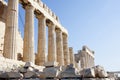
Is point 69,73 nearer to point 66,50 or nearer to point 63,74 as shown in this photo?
point 63,74

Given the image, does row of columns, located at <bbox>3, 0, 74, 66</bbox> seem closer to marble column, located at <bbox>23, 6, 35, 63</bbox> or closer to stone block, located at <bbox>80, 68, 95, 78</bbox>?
marble column, located at <bbox>23, 6, 35, 63</bbox>

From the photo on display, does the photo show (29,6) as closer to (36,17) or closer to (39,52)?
(36,17)

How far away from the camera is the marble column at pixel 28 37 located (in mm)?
19958

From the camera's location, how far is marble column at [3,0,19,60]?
1683cm

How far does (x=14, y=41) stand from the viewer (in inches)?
683

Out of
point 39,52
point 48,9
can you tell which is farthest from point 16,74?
point 48,9

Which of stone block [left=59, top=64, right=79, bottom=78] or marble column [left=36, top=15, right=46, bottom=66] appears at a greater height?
marble column [left=36, top=15, right=46, bottom=66]

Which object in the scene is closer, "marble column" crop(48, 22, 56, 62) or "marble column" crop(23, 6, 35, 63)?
"marble column" crop(23, 6, 35, 63)

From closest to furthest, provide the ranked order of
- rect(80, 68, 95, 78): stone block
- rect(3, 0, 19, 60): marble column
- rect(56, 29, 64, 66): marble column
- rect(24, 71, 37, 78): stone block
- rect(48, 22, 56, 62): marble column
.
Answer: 1. rect(80, 68, 95, 78): stone block
2. rect(24, 71, 37, 78): stone block
3. rect(3, 0, 19, 60): marble column
4. rect(48, 22, 56, 62): marble column
5. rect(56, 29, 64, 66): marble column

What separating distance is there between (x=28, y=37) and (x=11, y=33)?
3377 millimetres

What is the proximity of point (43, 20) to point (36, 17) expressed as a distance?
106 cm

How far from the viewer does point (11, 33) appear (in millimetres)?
17281

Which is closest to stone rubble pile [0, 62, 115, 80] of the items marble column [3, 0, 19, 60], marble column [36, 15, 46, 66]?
marble column [3, 0, 19, 60]

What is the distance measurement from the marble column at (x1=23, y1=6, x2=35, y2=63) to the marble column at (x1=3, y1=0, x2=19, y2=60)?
2.83m
